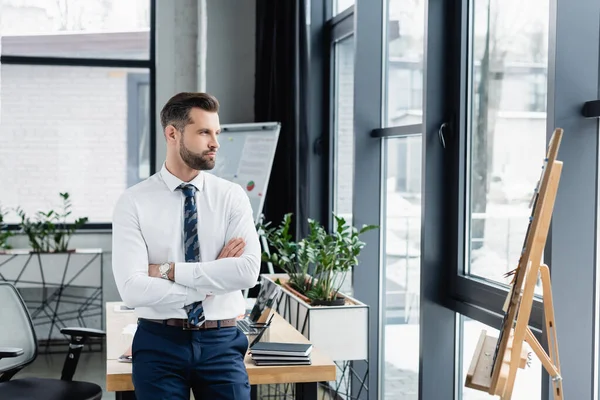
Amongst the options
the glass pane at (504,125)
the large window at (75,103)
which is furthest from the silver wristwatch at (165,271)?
the large window at (75,103)

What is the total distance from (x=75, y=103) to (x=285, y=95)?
2049 mm

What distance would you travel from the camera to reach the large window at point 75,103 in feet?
20.6

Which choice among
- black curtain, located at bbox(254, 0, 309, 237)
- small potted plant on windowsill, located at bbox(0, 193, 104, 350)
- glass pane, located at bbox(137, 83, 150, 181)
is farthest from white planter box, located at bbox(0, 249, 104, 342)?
black curtain, located at bbox(254, 0, 309, 237)

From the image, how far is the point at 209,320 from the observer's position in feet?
8.05

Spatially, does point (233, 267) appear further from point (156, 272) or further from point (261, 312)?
point (261, 312)

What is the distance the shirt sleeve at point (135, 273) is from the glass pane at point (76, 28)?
Result: 4276 mm

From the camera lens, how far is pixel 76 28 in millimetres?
6383

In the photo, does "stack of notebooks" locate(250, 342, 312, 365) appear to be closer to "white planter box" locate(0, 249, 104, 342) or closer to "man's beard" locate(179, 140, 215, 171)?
"man's beard" locate(179, 140, 215, 171)

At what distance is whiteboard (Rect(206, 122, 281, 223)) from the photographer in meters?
5.32

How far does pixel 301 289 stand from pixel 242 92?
9.01ft

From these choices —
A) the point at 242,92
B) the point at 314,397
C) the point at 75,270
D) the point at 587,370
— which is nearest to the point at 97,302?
the point at 75,270

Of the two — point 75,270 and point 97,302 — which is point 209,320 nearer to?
point 75,270

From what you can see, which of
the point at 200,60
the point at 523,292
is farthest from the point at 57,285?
the point at 523,292

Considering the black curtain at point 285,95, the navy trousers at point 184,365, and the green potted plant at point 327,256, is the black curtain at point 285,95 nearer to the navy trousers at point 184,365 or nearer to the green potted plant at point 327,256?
the green potted plant at point 327,256
